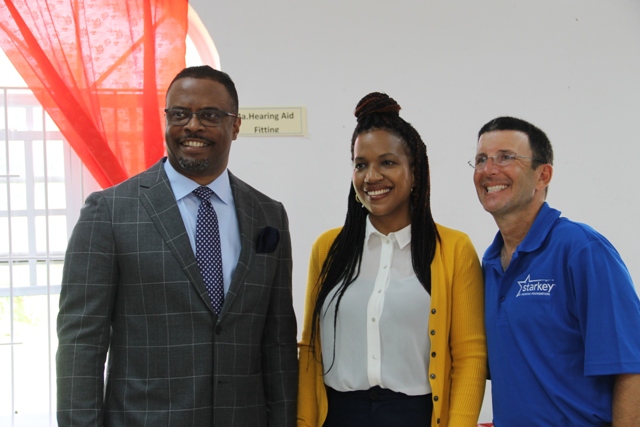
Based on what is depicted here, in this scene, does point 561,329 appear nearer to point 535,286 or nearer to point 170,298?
point 535,286

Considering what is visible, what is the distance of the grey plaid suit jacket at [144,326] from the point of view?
151 cm

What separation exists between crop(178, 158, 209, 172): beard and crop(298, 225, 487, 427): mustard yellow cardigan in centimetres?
65

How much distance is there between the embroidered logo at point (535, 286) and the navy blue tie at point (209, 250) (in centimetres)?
82

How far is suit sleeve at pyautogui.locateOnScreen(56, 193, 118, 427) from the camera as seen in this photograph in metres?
1.51

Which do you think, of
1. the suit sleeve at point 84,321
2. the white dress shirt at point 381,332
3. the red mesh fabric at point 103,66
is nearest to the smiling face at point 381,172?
the white dress shirt at point 381,332

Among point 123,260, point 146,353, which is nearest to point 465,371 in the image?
Result: point 146,353

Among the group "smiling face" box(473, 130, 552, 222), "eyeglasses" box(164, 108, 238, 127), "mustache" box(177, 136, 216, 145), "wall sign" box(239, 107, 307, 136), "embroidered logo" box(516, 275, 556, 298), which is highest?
"wall sign" box(239, 107, 307, 136)

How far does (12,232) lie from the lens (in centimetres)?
289

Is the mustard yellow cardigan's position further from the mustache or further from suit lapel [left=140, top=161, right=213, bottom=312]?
the mustache

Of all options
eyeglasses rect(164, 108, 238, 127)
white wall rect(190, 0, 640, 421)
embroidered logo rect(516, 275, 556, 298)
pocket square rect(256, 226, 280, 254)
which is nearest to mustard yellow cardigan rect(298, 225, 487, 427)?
embroidered logo rect(516, 275, 556, 298)

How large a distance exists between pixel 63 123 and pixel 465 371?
2109mm

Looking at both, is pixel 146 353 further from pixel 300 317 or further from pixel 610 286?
pixel 300 317

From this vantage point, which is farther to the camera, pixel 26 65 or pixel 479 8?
pixel 479 8

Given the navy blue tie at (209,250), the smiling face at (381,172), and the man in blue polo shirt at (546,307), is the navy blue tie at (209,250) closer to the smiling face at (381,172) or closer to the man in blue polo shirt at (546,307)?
the smiling face at (381,172)
